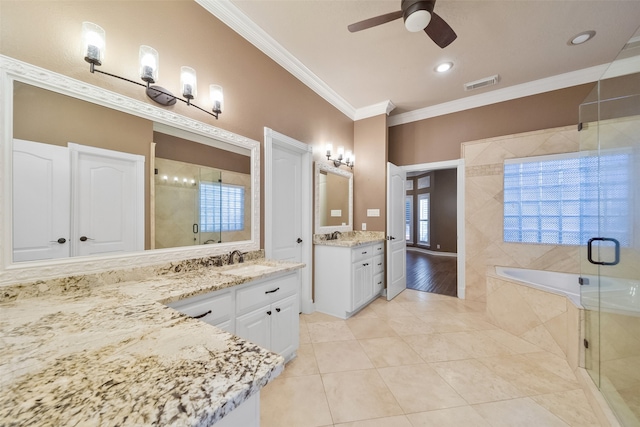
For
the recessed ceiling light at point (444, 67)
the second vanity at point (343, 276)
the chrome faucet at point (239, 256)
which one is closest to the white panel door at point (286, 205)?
the second vanity at point (343, 276)

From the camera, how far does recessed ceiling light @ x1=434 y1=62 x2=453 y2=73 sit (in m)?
2.80

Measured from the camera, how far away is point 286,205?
277 centimetres

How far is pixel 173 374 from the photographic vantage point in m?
0.57

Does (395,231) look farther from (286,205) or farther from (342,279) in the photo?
(286,205)

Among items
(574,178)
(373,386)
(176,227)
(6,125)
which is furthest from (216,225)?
(574,178)

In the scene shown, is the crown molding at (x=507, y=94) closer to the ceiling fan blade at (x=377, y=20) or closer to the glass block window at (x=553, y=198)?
the glass block window at (x=553, y=198)

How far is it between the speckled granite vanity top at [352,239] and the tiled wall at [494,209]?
138 cm

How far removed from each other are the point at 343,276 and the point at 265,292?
1372 millimetres

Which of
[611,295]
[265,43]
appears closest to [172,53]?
[265,43]

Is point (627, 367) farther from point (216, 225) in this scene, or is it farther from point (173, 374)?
point (216, 225)

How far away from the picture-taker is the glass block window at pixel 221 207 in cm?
186

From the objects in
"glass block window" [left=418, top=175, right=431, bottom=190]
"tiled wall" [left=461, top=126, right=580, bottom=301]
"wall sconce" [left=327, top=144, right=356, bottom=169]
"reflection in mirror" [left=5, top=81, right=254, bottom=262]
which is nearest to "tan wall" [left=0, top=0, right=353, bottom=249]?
"reflection in mirror" [left=5, top=81, right=254, bottom=262]

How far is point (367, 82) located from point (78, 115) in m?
2.99

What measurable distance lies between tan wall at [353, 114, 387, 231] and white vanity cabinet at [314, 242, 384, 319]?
70cm
